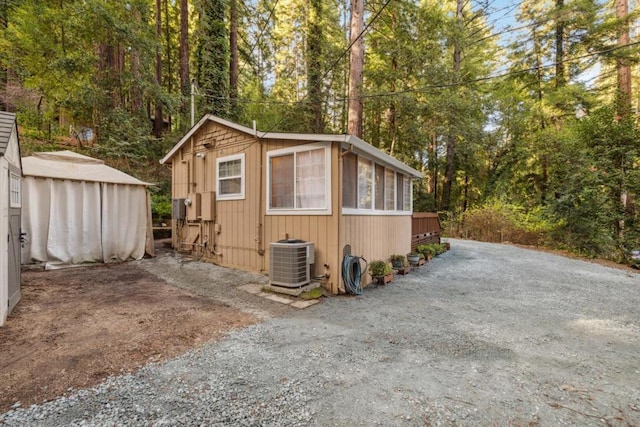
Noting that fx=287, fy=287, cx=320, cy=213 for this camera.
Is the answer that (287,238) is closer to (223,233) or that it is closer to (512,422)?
(223,233)

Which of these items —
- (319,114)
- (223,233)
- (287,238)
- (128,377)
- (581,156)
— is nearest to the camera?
(128,377)

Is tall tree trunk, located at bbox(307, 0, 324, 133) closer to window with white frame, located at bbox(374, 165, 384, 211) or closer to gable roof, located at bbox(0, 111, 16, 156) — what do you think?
window with white frame, located at bbox(374, 165, 384, 211)

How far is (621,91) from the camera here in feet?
29.2

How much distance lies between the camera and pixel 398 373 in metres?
2.40

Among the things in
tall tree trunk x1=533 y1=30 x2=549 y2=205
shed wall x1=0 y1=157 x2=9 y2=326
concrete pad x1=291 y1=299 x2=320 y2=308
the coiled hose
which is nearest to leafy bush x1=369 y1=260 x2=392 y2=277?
the coiled hose

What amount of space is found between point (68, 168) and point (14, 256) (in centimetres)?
373

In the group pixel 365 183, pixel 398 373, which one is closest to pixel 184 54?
pixel 365 183

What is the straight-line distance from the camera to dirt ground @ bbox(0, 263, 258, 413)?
7.47 ft

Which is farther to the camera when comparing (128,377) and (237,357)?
(237,357)

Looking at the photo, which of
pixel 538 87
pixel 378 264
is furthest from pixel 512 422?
pixel 538 87

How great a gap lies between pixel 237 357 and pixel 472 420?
1920mm

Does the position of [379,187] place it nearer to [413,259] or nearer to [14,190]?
[413,259]

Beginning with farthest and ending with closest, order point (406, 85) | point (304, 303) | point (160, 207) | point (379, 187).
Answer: point (406, 85) < point (160, 207) < point (379, 187) < point (304, 303)

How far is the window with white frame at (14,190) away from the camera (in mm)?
3504
